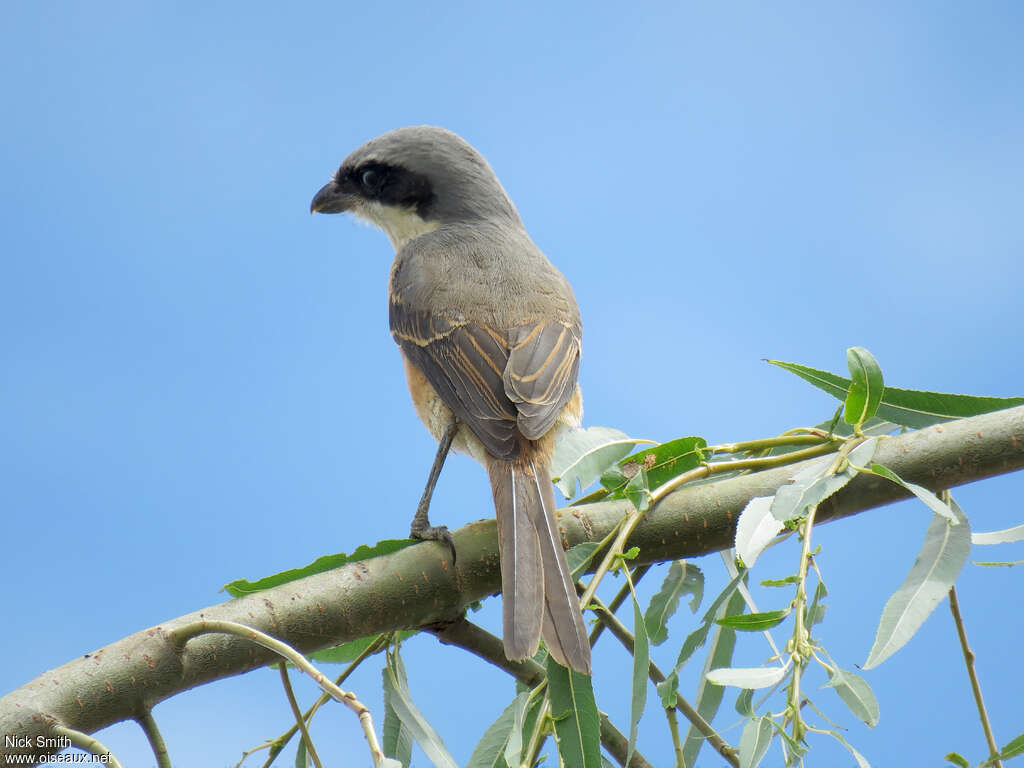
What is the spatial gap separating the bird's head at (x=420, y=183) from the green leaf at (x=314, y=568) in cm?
181

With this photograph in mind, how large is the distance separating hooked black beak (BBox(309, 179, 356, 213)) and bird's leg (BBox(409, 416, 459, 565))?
1.42 m

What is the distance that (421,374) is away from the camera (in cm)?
291

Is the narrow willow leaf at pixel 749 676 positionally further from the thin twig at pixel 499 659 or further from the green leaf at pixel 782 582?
the thin twig at pixel 499 659

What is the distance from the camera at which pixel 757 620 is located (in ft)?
5.15

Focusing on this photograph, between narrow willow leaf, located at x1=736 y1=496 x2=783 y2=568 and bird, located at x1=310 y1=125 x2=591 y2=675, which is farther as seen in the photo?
bird, located at x1=310 y1=125 x2=591 y2=675

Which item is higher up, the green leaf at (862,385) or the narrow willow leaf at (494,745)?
the green leaf at (862,385)

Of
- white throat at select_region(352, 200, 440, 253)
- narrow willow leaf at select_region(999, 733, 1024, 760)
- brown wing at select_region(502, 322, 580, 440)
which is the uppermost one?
white throat at select_region(352, 200, 440, 253)

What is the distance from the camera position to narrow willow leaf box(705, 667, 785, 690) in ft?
4.99

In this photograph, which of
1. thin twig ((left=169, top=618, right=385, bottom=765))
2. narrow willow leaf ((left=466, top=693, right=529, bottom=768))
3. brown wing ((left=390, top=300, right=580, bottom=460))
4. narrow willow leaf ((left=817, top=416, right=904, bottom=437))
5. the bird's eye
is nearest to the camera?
thin twig ((left=169, top=618, right=385, bottom=765))

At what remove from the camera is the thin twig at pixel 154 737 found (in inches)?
60.5

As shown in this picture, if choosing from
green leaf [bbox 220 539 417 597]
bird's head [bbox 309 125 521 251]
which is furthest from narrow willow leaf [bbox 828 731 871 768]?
bird's head [bbox 309 125 521 251]

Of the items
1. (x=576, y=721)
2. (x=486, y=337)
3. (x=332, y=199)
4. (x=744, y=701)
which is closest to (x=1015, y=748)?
(x=744, y=701)

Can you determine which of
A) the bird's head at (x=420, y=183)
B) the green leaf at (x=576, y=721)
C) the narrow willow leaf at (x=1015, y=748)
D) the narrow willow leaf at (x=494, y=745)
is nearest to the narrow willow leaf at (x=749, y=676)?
the green leaf at (x=576, y=721)

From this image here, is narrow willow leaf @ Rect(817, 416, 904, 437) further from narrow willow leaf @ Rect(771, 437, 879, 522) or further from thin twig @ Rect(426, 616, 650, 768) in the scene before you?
thin twig @ Rect(426, 616, 650, 768)
